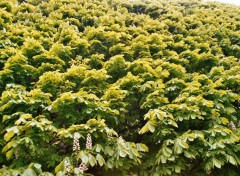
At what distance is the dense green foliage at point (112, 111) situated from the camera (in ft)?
17.0

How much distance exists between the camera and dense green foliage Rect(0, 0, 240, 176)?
204 inches

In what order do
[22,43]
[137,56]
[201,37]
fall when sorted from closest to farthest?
[22,43], [137,56], [201,37]

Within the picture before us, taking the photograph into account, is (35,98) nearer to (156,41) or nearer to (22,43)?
(22,43)

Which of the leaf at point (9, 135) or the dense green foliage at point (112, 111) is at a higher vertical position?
the leaf at point (9, 135)

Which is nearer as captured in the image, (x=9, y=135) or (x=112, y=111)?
(x=9, y=135)

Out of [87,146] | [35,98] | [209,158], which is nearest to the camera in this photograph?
[87,146]

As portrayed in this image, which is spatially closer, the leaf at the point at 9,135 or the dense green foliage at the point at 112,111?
the leaf at the point at 9,135

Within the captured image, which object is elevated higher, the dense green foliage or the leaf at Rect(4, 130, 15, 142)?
the leaf at Rect(4, 130, 15, 142)

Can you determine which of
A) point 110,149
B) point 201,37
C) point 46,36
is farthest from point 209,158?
point 201,37

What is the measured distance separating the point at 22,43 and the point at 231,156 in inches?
282

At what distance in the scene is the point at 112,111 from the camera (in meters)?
6.00

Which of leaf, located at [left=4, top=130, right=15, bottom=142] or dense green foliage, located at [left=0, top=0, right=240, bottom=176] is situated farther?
dense green foliage, located at [left=0, top=0, right=240, bottom=176]

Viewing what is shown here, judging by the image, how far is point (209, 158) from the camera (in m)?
5.32

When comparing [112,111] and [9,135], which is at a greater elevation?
[9,135]
